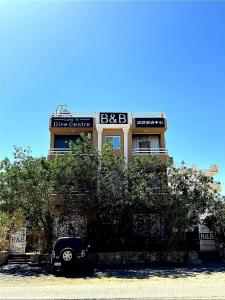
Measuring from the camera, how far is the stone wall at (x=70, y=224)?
2366cm

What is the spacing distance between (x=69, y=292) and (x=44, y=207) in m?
11.0

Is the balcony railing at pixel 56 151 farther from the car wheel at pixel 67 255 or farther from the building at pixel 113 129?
the car wheel at pixel 67 255

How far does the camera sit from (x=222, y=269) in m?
18.4

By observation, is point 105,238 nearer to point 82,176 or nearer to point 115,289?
point 82,176

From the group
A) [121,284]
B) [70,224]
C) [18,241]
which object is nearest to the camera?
[121,284]

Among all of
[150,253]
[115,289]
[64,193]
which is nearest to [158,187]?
[150,253]

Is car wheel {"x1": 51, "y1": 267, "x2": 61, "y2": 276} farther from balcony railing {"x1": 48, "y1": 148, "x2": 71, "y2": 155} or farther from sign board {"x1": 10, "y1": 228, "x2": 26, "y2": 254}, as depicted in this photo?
balcony railing {"x1": 48, "y1": 148, "x2": 71, "y2": 155}

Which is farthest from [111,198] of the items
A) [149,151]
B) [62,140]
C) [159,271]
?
[62,140]

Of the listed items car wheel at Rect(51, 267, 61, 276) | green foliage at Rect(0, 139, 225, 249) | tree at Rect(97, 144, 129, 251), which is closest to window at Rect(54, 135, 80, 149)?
green foliage at Rect(0, 139, 225, 249)

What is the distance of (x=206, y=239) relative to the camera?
27.3 m

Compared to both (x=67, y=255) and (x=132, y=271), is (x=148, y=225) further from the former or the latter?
(x=67, y=255)

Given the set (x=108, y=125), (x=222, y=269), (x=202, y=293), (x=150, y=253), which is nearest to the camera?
(x=202, y=293)

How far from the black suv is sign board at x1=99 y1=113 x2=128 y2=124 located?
13655mm

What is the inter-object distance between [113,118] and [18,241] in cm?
1239
